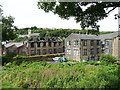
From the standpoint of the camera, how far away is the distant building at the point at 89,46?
1308 inches

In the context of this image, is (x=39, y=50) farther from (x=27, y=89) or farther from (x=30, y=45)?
(x=27, y=89)

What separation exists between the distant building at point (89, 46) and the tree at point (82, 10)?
2538 cm

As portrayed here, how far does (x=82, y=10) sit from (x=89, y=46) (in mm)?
27765

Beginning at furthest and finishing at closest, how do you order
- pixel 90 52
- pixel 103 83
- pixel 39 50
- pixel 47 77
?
pixel 39 50
pixel 90 52
pixel 47 77
pixel 103 83

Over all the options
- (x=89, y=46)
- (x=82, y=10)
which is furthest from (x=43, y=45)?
(x=82, y=10)

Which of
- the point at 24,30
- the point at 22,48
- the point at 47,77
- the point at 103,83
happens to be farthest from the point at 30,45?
the point at 24,30

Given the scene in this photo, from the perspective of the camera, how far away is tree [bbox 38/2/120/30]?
6818 millimetres

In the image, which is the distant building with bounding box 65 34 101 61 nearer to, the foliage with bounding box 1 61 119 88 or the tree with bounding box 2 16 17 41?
the tree with bounding box 2 16 17 41

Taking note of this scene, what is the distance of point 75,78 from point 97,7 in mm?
5357

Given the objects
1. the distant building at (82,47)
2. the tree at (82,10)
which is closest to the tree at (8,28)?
the distant building at (82,47)

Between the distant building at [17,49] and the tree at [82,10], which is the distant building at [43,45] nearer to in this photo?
the distant building at [17,49]

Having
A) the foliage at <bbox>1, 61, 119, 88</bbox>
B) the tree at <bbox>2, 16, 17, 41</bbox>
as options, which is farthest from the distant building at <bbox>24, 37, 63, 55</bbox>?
the foliage at <bbox>1, 61, 119, 88</bbox>

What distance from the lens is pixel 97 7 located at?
6.90 m

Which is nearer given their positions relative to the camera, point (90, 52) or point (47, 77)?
point (47, 77)
